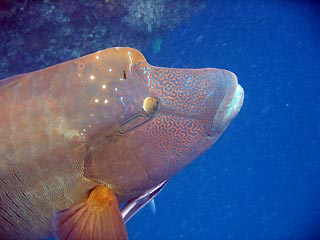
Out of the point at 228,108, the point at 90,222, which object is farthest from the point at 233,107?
the point at 90,222

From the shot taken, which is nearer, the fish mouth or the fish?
→ the fish

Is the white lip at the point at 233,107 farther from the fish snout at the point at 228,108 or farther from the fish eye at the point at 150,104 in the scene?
the fish eye at the point at 150,104

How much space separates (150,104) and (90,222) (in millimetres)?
1029

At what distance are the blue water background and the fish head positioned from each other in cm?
996

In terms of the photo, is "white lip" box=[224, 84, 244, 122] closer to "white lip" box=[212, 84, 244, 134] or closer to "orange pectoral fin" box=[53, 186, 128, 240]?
"white lip" box=[212, 84, 244, 134]

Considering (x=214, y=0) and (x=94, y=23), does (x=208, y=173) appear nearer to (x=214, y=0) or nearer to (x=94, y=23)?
(x=214, y=0)

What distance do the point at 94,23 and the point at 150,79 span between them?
17.8 feet

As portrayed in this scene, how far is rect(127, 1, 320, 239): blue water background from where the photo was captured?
44.7 ft

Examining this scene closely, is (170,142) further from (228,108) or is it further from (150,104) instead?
(228,108)

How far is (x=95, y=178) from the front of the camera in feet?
7.66

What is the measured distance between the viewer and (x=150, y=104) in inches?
93.2

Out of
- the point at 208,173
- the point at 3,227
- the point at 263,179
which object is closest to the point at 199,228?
the point at 208,173

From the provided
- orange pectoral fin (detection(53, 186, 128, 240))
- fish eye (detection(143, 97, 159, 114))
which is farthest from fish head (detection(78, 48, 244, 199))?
orange pectoral fin (detection(53, 186, 128, 240))

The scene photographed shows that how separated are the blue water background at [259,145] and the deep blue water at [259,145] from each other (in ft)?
0.18
